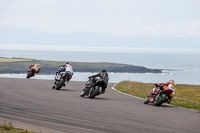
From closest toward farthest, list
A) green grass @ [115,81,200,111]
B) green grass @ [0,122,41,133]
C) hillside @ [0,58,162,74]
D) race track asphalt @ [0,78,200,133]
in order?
green grass @ [0,122,41,133] → race track asphalt @ [0,78,200,133] → green grass @ [115,81,200,111] → hillside @ [0,58,162,74]

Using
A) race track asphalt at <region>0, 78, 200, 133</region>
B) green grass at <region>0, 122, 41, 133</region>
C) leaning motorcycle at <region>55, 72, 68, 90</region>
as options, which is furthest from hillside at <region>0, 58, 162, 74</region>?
green grass at <region>0, 122, 41, 133</region>

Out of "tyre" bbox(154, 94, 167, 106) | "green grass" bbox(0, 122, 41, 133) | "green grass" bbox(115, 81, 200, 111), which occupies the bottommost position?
"green grass" bbox(0, 122, 41, 133)

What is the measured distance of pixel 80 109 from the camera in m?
14.4

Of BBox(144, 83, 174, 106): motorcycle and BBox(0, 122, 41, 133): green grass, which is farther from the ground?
BBox(144, 83, 174, 106): motorcycle

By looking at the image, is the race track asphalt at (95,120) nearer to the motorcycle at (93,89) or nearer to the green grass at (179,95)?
the green grass at (179,95)

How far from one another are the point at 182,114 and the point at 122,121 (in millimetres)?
3871

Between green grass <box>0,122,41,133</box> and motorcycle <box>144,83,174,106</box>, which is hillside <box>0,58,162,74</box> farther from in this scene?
green grass <box>0,122,41,133</box>

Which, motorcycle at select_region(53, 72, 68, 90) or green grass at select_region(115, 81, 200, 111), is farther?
motorcycle at select_region(53, 72, 68, 90)

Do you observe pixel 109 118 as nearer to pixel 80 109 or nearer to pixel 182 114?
pixel 80 109

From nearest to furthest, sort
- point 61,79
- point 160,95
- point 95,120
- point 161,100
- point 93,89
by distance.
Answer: point 95,120 < point 161,100 < point 160,95 < point 93,89 < point 61,79

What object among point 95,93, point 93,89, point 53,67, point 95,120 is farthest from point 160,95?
point 53,67

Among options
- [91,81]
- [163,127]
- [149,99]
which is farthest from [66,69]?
[163,127]

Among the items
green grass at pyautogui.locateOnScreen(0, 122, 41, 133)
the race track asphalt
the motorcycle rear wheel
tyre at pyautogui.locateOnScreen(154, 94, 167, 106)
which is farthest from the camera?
the motorcycle rear wheel

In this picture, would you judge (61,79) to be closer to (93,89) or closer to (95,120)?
(93,89)
